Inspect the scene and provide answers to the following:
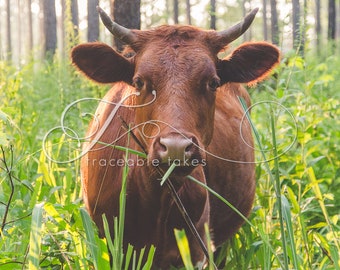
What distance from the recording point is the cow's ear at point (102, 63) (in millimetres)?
4016

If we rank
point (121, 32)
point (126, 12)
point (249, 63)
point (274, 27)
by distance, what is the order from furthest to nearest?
point (274, 27)
point (126, 12)
point (249, 63)
point (121, 32)

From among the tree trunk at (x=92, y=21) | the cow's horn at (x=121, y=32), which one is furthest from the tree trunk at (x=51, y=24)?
the cow's horn at (x=121, y=32)

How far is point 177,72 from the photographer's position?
Answer: 3.51 meters

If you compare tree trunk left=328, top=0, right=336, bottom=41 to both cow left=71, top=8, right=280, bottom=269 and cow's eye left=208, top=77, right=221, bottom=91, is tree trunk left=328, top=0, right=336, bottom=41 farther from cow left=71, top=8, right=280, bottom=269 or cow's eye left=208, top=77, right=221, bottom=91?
cow's eye left=208, top=77, right=221, bottom=91

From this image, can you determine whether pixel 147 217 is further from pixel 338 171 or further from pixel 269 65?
pixel 338 171

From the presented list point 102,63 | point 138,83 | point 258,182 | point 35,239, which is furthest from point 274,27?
point 35,239

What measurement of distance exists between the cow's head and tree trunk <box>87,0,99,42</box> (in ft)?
24.8

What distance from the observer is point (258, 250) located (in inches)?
152

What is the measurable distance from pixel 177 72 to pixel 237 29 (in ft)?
2.41

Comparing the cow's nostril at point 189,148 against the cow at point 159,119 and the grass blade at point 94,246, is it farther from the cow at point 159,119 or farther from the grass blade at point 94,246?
the grass blade at point 94,246

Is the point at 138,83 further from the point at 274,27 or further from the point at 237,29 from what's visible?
the point at 274,27

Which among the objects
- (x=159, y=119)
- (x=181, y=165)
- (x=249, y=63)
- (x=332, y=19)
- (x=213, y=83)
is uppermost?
(x=332, y=19)

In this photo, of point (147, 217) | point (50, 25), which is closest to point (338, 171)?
point (147, 217)

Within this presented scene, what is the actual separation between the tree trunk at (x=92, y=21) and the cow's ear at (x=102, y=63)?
7462 mm
